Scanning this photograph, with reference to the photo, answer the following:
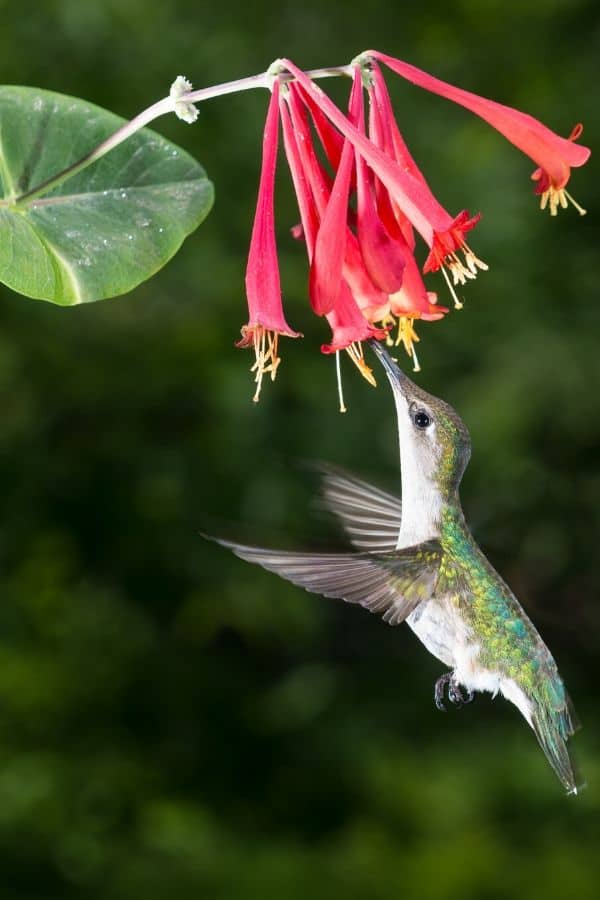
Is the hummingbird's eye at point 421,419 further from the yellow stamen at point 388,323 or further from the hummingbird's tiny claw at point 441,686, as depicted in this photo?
the hummingbird's tiny claw at point 441,686

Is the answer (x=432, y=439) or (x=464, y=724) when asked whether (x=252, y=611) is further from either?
(x=432, y=439)

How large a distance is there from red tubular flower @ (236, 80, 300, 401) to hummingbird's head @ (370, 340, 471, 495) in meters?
0.30

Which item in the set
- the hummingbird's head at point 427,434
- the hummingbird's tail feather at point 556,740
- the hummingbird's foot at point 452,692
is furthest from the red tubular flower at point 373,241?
the hummingbird's tail feather at point 556,740

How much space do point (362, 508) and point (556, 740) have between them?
55cm

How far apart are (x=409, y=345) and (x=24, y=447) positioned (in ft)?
8.41

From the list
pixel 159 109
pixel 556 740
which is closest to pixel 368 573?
pixel 556 740

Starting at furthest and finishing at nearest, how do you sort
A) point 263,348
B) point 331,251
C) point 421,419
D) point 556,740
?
point 556,740 < point 421,419 < point 263,348 < point 331,251

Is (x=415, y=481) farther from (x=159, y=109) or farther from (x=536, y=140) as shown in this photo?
(x=159, y=109)

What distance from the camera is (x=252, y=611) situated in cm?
430

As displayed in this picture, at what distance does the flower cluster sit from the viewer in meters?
1.77

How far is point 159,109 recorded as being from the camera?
179 cm

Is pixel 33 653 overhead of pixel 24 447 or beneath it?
beneath

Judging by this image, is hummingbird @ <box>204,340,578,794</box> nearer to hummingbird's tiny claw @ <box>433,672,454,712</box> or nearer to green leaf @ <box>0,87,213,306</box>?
hummingbird's tiny claw @ <box>433,672,454,712</box>

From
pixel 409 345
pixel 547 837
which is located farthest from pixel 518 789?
pixel 409 345
